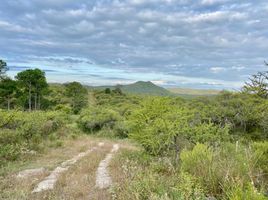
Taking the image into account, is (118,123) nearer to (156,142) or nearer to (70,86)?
(156,142)

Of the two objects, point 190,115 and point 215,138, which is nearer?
point 215,138

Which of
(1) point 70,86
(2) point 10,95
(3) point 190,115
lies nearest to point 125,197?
(3) point 190,115

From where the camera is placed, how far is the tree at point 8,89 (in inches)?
1677

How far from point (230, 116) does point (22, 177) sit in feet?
83.4

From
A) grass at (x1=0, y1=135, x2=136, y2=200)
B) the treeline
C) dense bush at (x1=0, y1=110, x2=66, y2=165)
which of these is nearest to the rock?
grass at (x1=0, y1=135, x2=136, y2=200)

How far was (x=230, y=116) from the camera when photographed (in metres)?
31.3

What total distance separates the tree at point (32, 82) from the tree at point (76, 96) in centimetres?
828

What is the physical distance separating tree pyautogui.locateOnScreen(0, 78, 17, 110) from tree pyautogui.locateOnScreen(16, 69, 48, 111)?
3.15ft

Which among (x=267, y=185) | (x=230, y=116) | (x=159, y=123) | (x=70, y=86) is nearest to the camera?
(x=267, y=185)

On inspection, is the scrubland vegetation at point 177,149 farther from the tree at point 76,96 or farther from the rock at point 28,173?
the tree at point 76,96

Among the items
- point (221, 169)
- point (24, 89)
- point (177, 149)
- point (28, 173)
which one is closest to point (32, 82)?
point (24, 89)

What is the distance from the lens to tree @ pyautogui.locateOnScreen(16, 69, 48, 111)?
43.4m

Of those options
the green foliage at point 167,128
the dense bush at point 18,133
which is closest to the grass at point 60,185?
the dense bush at point 18,133

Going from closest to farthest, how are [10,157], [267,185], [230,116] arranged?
[267,185] → [10,157] → [230,116]
